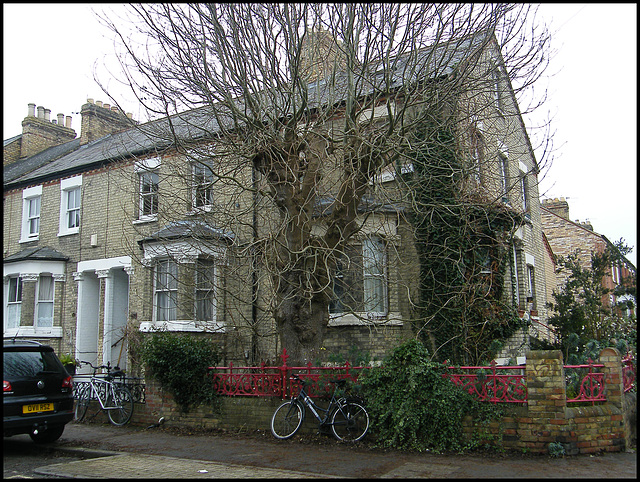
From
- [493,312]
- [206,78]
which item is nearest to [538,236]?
[493,312]

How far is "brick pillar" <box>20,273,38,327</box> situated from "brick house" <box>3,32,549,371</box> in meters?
0.03

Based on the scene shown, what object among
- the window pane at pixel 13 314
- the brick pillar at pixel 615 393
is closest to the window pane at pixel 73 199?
the window pane at pixel 13 314

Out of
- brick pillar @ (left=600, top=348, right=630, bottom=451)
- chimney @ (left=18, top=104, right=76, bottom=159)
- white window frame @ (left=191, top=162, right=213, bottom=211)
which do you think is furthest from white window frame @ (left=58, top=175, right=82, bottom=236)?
brick pillar @ (left=600, top=348, right=630, bottom=451)

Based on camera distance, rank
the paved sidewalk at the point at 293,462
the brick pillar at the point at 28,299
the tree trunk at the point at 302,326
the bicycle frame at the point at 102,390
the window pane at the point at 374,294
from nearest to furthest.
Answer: the paved sidewalk at the point at 293,462 → the tree trunk at the point at 302,326 → the bicycle frame at the point at 102,390 → the window pane at the point at 374,294 → the brick pillar at the point at 28,299

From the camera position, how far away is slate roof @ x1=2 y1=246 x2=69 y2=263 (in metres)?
17.7

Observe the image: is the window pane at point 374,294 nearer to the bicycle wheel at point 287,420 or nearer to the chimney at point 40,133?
the bicycle wheel at point 287,420

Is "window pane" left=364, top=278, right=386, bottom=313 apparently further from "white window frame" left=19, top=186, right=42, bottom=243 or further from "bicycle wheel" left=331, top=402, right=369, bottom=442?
Result: "white window frame" left=19, top=186, right=42, bottom=243

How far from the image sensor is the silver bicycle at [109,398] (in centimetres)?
1133

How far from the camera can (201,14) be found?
9875 mm

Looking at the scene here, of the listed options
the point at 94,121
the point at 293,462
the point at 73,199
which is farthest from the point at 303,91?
the point at 94,121

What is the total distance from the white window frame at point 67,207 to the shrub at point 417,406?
13328mm

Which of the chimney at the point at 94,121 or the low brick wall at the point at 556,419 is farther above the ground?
the chimney at the point at 94,121

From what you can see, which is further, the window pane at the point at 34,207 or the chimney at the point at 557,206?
the chimney at the point at 557,206

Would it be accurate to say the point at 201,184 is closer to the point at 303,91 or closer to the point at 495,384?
the point at 303,91
